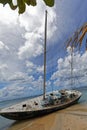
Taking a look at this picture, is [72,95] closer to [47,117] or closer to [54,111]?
[54,111]

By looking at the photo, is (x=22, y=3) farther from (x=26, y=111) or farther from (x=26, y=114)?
(x=26, y=114)

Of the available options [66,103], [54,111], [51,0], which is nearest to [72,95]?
[66,103]

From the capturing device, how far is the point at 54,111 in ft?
99.4

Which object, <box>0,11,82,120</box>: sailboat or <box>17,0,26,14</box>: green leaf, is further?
<box>0,11,82,120</box>: sailboat

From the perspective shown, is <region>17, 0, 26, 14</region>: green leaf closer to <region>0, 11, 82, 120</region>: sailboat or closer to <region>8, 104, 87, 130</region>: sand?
<region>8, 104, 87, 130</region>: sand

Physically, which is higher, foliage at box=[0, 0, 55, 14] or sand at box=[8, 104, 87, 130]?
foliage at box=[0, 0, 55, 14]

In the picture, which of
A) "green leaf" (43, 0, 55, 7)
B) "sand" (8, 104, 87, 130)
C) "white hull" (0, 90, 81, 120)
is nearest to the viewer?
"green leaf" (43, 0, 55, 7)

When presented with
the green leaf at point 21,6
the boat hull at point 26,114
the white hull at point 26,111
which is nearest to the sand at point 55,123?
the boat hull at point 26,114

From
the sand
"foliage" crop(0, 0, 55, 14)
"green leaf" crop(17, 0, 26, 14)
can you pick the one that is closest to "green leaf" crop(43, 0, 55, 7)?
"foliage" crop(0, 0, 55, 14)

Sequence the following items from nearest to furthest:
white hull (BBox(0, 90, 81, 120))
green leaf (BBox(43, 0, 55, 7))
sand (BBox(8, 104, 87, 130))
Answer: green leaf (BBox(43, 0, 55, 7)) < sand (BBox(8, 104, 87, 130)) < white hull (BBox(0, 90, 81, 120))

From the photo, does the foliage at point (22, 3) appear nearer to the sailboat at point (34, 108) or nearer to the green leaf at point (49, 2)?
the green leaf at point (49, 2)

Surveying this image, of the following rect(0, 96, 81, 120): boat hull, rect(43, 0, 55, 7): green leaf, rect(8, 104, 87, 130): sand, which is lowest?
rect(8, 104, 87, 130): sand

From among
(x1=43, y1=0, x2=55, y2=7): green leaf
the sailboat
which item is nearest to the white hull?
the sailboat

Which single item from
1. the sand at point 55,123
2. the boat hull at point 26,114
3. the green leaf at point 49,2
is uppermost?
the green leaf at point 49,2
